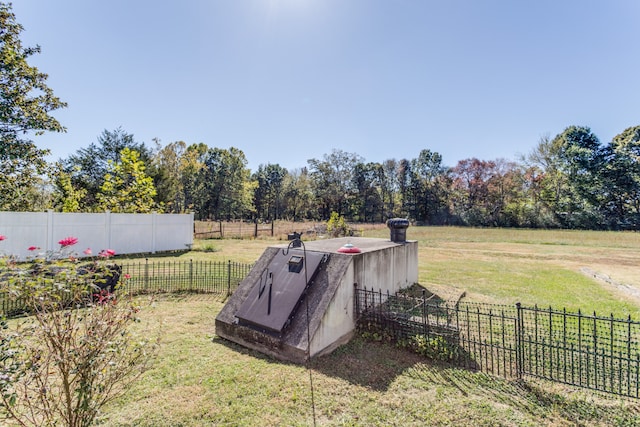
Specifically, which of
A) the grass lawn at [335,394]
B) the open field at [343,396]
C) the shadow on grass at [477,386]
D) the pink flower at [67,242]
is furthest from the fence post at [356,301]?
the pink flower at [67,242]

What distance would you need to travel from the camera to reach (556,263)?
15.4 meters

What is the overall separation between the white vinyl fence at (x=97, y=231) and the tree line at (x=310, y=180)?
7.04 ft

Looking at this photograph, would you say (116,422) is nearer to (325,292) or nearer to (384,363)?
(325,292)

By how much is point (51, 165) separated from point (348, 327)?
16328 millimetres

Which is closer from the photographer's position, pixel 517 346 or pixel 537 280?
pixel 517 346

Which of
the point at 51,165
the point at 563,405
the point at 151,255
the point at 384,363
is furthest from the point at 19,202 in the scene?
the point at 563,405

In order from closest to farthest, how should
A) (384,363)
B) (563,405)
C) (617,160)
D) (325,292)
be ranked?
(563,405) < (384,363) < (325,292) < (617,160)

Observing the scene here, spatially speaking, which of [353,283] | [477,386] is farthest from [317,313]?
[477,386]

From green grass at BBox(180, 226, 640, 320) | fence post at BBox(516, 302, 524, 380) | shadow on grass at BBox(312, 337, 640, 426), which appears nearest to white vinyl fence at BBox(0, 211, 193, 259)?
green grass at BBox(180, 226, 640, 320)

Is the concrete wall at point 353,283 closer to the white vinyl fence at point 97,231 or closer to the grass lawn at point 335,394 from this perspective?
the grass lawn at point 335,394

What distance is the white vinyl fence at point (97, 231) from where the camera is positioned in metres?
12.7

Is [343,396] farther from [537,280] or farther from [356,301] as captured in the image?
[537,280]

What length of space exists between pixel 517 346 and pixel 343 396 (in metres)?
3.14

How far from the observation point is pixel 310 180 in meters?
63.3
